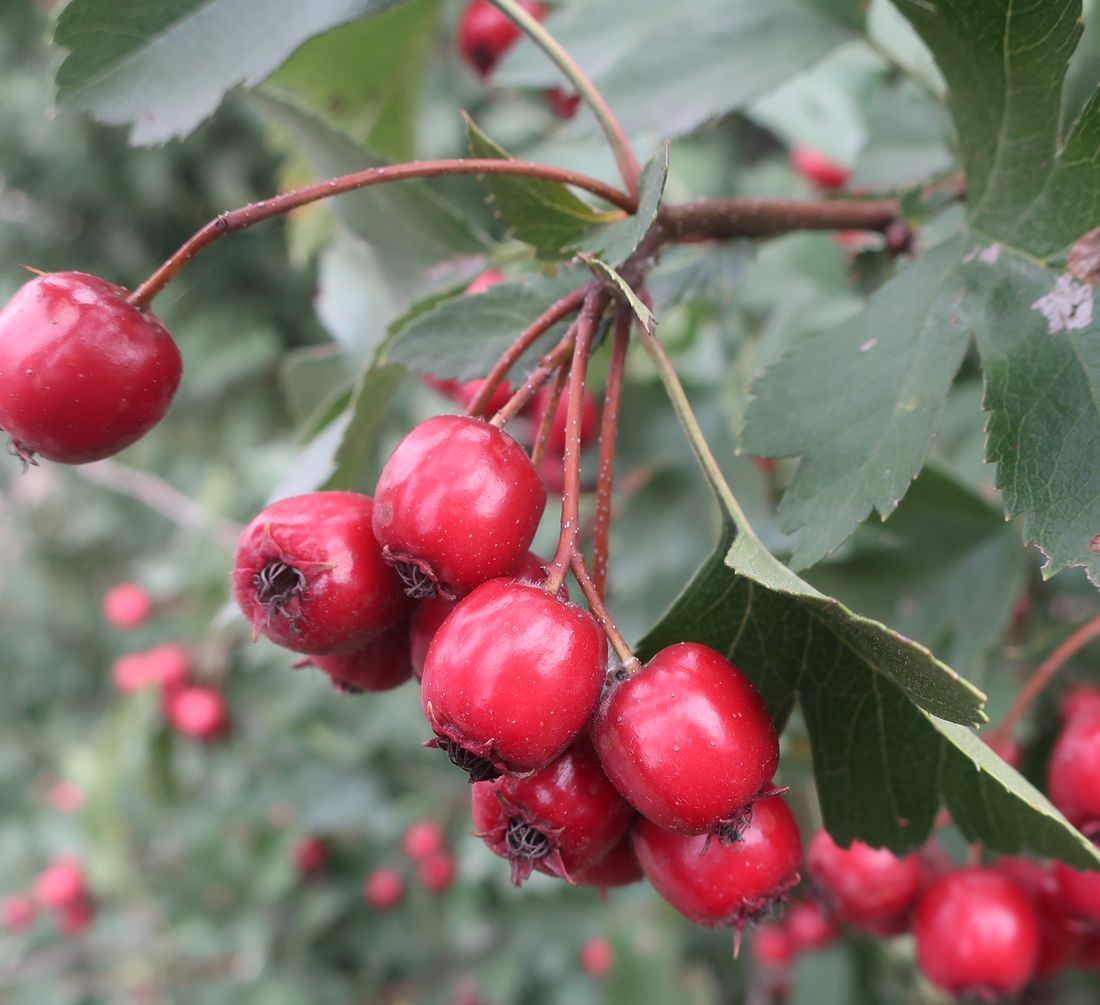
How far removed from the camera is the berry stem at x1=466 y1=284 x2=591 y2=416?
2.80 ft

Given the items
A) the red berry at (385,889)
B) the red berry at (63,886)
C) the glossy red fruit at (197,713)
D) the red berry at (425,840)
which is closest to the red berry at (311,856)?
the red berry at (385,889)

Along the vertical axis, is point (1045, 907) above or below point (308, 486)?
below

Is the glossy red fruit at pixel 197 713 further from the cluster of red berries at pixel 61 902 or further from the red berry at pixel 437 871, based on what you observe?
the cluster of red berries at pixel 61 902

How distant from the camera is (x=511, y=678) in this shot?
2.22 ft

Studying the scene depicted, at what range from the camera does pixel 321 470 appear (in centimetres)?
113

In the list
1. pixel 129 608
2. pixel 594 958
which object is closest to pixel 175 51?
pixel 129 608

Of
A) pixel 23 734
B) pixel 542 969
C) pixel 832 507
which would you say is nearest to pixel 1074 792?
pixel 832 507

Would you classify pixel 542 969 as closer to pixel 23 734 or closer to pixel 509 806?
pixel 509 806

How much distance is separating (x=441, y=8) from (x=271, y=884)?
2352 millimetres

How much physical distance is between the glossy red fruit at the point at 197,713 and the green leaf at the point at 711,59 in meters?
1.96

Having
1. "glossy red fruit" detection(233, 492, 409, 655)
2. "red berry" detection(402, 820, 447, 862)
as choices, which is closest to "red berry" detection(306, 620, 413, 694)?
"glossy red fruit" detection(233, 492, 409, 655)

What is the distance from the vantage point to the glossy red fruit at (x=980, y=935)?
1098mm

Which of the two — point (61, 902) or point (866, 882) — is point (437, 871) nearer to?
point (61, 902)

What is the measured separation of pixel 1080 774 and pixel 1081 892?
153 millimetres
